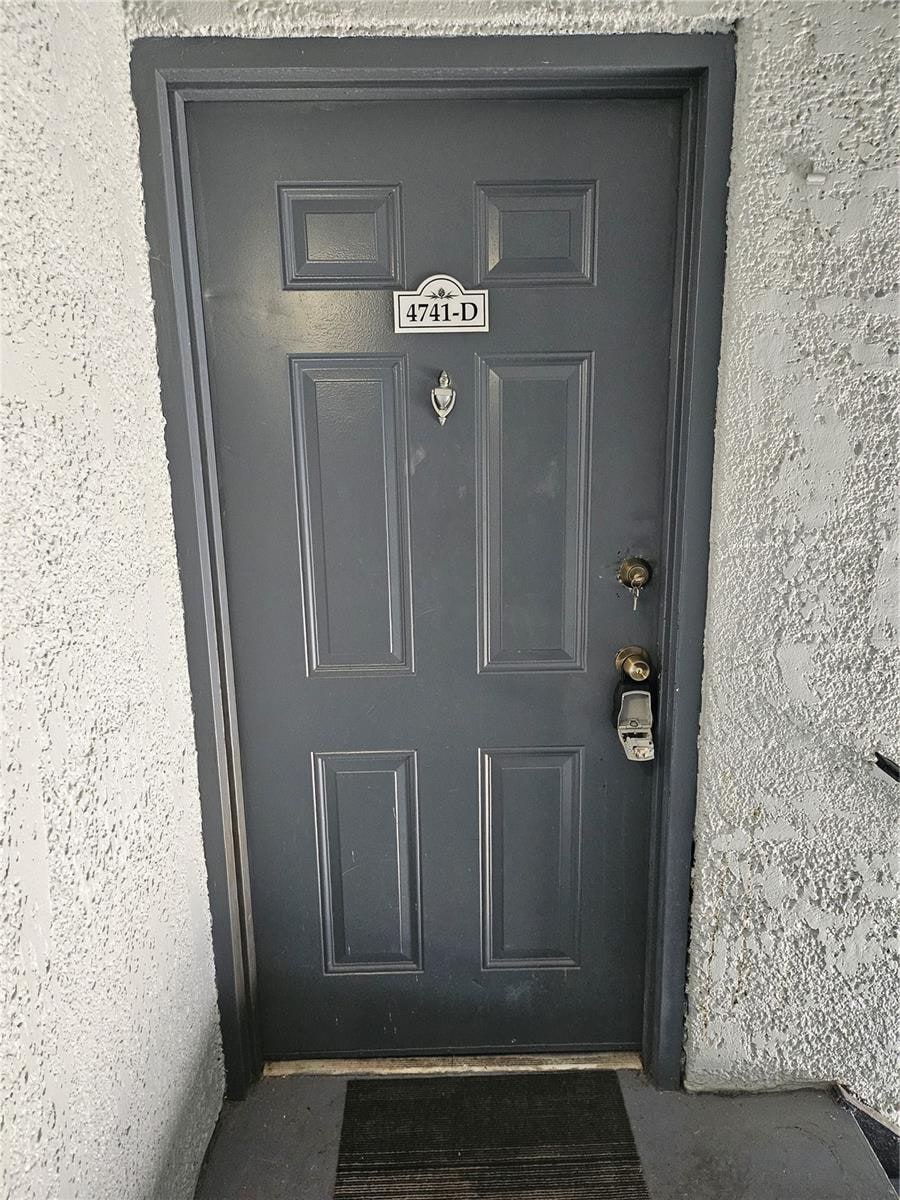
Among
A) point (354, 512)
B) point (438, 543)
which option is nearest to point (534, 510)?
point (438, 543)

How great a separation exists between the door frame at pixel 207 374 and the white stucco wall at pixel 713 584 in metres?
0.03

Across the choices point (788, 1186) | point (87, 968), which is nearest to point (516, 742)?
point (87, 968)

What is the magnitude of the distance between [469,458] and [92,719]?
871 millimetres

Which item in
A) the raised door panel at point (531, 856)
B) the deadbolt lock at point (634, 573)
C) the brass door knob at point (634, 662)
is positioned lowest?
the raised door panel at point (531, 856)

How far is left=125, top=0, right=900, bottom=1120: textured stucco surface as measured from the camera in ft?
4.34

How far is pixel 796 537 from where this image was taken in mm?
1469

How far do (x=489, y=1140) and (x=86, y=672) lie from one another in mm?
1347

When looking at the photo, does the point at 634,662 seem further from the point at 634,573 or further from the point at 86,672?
the point at 86,672

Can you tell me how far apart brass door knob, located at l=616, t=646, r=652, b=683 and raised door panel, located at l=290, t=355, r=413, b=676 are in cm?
46

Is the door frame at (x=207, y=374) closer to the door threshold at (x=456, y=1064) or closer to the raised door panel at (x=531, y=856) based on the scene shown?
the door threshold at (x=456, y=1064)

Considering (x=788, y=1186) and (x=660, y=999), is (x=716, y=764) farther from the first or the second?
(x=788, y=1186)

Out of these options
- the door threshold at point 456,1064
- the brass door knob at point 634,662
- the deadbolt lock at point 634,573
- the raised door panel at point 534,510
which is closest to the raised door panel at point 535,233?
the raised door panel at point 534,510

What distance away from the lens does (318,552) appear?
163 centimetres

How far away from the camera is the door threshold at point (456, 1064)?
6.00 ft
